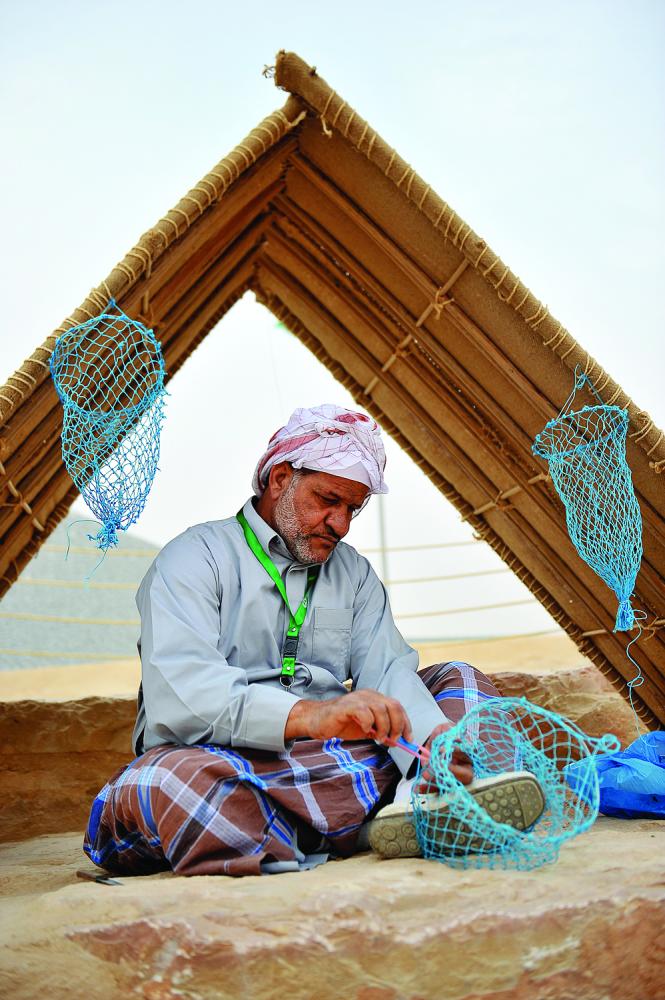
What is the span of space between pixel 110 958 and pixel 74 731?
187 cm

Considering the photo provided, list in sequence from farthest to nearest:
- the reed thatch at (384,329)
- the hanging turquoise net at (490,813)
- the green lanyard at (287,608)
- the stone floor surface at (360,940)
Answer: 1. the reed thatch at (384,329)
2. the green lanyard at (287,608)
3. the hanging turquoise net at (490,813)
4. the stone floor surface at (360,940)

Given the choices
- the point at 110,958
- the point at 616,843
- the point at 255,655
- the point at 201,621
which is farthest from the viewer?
the point at 255,655

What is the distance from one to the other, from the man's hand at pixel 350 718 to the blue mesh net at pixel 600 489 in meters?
0.73

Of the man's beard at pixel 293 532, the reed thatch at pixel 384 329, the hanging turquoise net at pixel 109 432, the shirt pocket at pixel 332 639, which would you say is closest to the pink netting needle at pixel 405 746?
the shirt pocket at pixel 332 639

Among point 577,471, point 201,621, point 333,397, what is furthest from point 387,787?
point 333,397

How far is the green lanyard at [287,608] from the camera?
6.31 ft

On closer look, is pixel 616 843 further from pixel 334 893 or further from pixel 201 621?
pixel 201 621

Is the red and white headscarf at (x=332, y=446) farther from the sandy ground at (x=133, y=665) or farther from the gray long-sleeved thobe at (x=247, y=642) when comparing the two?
the sandy ground at (x=133, y=665)

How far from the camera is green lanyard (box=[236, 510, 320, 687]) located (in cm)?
192

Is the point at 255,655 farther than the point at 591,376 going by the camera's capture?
No

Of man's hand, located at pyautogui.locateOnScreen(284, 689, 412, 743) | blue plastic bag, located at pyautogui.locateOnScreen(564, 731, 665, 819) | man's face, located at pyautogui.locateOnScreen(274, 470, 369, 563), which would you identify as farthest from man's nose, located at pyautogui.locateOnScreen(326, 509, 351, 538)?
blue plastic bag, located at pyautogui.locateOnScreen(564, 731, 665, 819)

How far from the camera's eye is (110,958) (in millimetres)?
1234

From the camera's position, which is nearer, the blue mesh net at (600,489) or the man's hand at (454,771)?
the man's hand at (454,771)

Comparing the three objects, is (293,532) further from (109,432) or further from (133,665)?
(133,665)
